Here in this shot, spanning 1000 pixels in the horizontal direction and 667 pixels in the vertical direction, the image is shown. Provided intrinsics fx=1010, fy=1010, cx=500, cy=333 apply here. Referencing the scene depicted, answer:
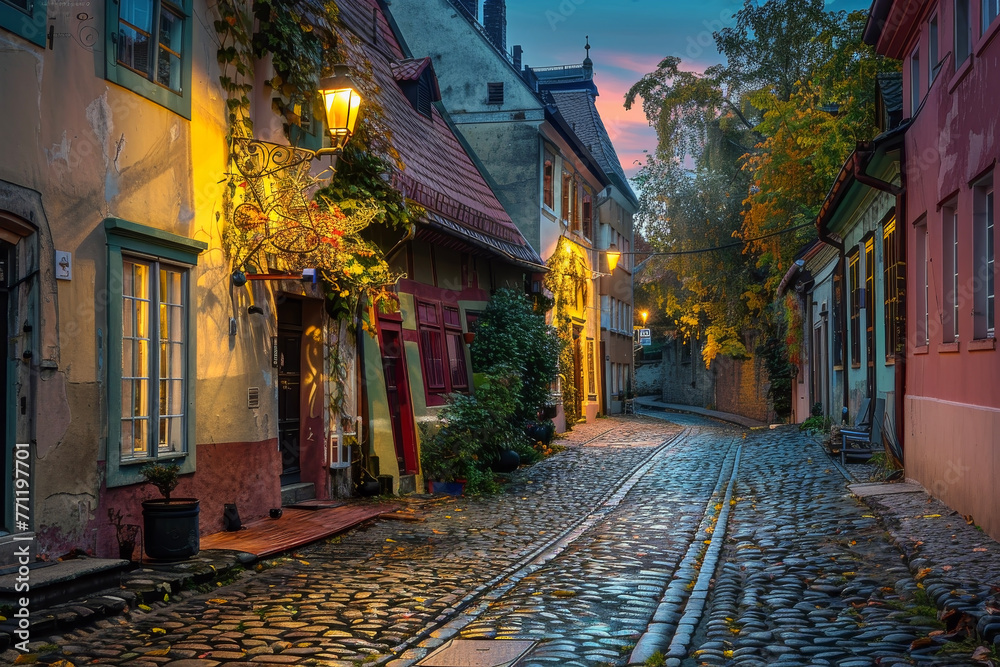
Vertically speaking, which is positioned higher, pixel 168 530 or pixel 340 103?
pixel 340 103

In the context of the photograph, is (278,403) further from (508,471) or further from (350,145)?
(508,471)

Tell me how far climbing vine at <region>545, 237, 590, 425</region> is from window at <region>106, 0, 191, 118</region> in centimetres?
1486

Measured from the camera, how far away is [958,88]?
33.1ft

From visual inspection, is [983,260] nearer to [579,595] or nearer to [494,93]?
[579,595]

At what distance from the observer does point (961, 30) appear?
10.2 m

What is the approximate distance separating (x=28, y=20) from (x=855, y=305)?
14880 millimetres

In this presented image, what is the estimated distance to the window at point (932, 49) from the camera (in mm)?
11703

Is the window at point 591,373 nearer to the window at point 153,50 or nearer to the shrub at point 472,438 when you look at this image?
the shrub at point 472,438

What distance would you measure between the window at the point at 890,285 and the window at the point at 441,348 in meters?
6.78

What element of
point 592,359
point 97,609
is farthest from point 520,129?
point 97,609

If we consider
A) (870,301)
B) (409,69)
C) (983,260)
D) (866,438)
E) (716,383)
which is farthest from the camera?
(716,383)

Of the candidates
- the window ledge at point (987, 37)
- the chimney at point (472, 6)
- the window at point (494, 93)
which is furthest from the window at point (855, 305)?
the chimney at point (472, 6)

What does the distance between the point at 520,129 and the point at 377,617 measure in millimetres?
18100

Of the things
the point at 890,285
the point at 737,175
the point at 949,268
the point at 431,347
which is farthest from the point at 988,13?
the point at 737,175
